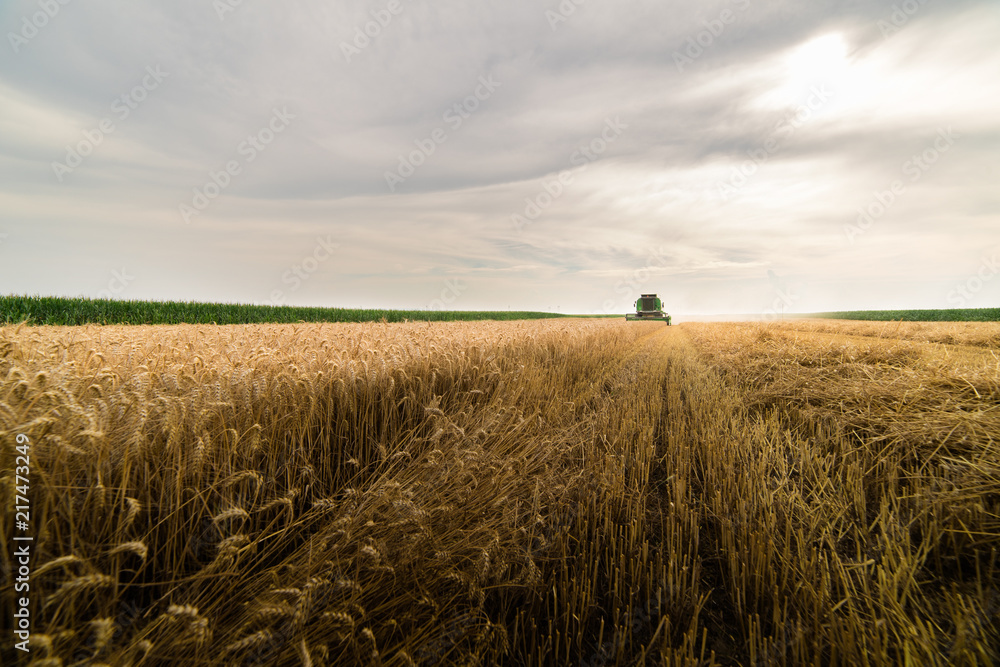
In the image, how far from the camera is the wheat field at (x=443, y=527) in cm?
143

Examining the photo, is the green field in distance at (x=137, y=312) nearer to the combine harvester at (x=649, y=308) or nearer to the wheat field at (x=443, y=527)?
the wheat field at (x=443, y=527)

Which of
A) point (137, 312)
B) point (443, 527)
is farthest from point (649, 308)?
point (443, 527)

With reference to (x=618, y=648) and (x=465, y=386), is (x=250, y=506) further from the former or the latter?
(x=465, y=386)

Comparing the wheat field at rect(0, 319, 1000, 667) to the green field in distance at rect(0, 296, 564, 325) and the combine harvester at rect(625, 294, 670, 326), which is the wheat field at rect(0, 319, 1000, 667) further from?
the combine harvester at rect(625, 294, 670, 326)

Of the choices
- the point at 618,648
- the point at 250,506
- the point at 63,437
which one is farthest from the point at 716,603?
the point at 63,437

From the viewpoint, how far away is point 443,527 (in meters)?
2.23

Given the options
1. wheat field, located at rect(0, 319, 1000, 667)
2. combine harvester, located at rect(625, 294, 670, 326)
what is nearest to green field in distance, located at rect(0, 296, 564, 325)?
wheat field, located at rect(0, 319, 1000, 667)

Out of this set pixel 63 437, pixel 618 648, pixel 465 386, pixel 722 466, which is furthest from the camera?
pixel 465 386

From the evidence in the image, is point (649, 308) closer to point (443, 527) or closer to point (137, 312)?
point (137, 312)

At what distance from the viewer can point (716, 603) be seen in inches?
81.9

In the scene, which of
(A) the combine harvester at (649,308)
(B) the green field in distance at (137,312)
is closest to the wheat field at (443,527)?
(B) the green field in distance at (137,312)

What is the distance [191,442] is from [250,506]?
0.44m

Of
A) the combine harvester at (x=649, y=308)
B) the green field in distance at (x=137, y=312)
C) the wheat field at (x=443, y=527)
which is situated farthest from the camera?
the combine harvester at (x=649, y=308)

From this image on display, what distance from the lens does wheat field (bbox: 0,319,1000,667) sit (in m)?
1.43
